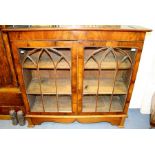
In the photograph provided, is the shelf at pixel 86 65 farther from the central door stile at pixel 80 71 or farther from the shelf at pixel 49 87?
the shelf at pixel 49 87

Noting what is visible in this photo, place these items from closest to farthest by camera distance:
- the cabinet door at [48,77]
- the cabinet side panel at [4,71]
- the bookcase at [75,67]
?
the bookcase at [75,67], the cabinet door at [48,77], the cabinet side panel at [4,71]

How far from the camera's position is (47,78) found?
1.89 m

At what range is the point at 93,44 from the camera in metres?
1.37

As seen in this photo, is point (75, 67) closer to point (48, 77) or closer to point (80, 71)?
point (80, 71)

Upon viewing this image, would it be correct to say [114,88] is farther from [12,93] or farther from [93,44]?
[12,93]

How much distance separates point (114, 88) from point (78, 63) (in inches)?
20.6

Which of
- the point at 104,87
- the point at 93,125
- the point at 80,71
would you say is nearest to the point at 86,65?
the point at 80,71

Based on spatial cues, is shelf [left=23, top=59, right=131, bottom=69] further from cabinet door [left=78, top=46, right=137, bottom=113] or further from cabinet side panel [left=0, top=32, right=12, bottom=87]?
cabinet side panel [left=0, top=32, right=12, bottom=87]

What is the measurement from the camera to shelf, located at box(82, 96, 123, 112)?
5.96 feet

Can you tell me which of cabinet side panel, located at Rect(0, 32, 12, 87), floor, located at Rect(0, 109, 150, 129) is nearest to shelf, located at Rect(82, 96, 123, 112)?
floor, located at Rect(0, 109, 150, 129)

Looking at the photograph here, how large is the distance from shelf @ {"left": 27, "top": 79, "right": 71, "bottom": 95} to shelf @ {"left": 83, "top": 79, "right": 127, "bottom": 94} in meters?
0.20

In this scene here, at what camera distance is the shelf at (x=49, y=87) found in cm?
169

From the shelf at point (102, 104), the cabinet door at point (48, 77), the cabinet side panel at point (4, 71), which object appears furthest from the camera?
the shelf at point (102, 104)

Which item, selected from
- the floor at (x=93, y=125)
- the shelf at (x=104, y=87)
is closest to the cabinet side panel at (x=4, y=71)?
the floor at (x=93, y=125)
